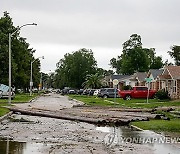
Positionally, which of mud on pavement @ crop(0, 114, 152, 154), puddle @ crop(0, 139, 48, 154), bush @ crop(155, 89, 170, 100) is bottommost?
mud on pavement @ crop(0, 114, 152, 154)

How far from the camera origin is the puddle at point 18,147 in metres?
12.7

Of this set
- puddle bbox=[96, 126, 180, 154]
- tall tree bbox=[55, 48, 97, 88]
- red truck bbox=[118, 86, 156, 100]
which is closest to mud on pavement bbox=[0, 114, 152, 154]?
puddle bbox=[96, 126, 180, 154]

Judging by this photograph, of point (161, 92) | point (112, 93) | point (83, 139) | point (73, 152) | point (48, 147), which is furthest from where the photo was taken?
point (112, 93)

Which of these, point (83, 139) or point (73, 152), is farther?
point (83, 139)

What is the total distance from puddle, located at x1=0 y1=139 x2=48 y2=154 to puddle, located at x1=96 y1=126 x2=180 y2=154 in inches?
96.0

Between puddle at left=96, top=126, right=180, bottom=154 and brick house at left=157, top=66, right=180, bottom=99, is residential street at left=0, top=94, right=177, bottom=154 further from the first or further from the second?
brick house at left=157, top=66, right=180, bottom=99

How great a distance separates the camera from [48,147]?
13.7 m

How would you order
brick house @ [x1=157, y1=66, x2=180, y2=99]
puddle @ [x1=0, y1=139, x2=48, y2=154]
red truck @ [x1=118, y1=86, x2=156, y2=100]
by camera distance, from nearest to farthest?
puddle @ [x1=0, y1=139, x2=48, y2=154] < brick house @ [x1=157, y1=66, x2=180, y2=99] < red truck @ [x1=118, y1=86, x2=156, y2=100]

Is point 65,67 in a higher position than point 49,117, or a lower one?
higher

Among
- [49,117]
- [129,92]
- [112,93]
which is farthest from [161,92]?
[49,117]

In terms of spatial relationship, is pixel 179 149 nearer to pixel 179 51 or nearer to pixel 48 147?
pixel 48 147

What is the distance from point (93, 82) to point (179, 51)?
29813 mm

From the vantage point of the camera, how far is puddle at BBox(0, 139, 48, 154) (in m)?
12.7

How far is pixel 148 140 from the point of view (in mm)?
15719
